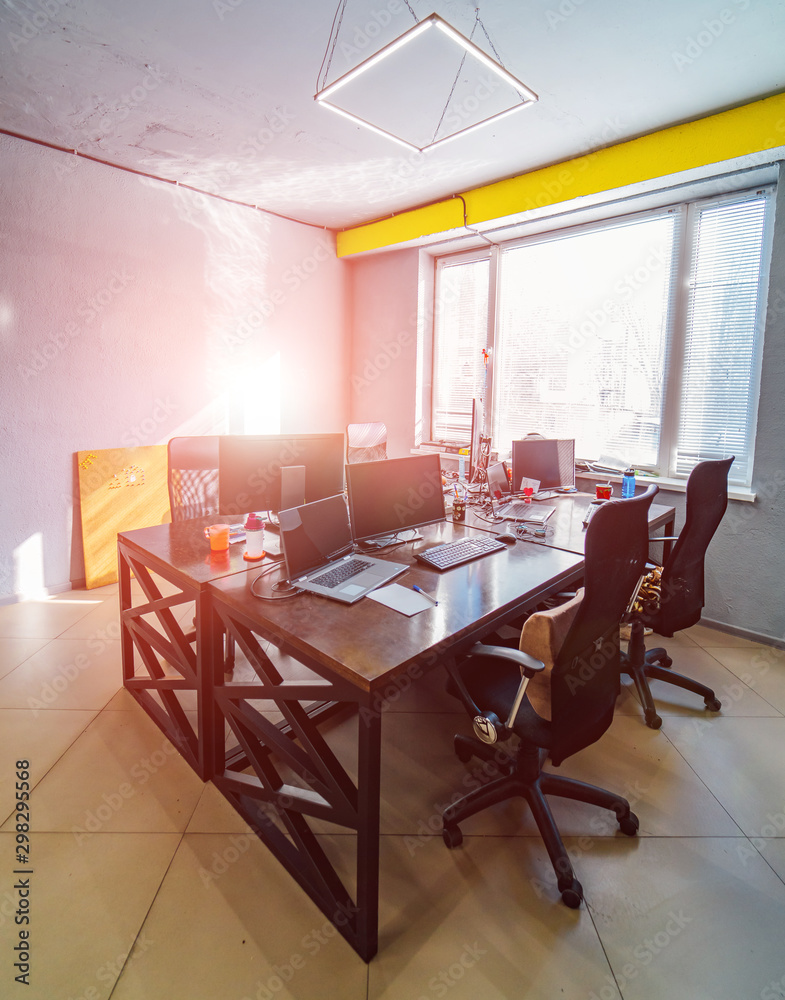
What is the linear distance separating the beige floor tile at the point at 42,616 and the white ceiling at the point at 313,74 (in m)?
3.22

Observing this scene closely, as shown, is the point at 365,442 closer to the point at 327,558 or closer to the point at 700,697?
the point at 327,558

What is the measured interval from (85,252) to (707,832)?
4.99 m

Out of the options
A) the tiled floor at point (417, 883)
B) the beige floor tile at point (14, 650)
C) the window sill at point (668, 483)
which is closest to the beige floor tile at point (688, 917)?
the tiled floor at point (417, 883)

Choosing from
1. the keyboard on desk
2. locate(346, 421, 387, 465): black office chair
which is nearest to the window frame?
the keyboard on desk

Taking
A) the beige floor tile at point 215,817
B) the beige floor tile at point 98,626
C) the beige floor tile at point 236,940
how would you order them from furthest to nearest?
the beige floor tile at point 98,626 → the beige floor tile at point 215,817 → the beige floor tile at point 236,940

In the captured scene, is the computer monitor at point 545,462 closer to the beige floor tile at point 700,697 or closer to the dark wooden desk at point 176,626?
the beige floor tile at point 700,697

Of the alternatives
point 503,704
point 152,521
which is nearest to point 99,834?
point 503,704

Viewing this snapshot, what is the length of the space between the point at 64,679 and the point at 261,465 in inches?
65.0

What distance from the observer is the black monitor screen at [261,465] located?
2510 millimetres

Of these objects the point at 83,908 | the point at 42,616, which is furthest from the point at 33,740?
the point at 42,616

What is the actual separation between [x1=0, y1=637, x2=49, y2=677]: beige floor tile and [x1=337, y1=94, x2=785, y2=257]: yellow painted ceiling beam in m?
4.46

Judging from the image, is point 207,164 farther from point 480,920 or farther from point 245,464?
point 480,920

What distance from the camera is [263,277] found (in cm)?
493

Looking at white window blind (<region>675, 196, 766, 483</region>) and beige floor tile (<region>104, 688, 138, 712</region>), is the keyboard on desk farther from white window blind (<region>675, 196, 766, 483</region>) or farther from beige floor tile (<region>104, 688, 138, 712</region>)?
white window blind (<region>675, 196, 766, 483</region>)
